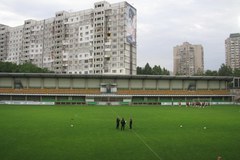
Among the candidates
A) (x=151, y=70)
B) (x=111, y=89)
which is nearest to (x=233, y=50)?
(x=151, y=70)

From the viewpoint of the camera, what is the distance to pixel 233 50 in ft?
602

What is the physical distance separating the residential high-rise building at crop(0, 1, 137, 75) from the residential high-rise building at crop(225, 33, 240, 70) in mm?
102218

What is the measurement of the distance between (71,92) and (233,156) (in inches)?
2762

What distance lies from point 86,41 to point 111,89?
1399 inches

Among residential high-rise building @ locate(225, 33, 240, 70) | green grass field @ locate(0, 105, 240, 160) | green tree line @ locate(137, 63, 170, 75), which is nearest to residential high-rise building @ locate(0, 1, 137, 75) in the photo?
green tree line @ locate(137, 63, 170, 75)

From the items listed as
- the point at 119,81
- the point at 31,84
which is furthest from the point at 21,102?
the point at 119,81

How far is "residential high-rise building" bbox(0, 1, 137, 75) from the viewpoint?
104m

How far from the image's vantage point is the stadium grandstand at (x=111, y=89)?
81062 mm

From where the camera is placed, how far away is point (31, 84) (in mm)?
83812

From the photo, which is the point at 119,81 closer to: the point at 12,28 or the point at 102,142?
the point at 102,142

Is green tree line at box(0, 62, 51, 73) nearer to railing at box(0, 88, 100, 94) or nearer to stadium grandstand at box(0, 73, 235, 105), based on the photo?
stadium grandstand at box(0, 73, 235, 105)

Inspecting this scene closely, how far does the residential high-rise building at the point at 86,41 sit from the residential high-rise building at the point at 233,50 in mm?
102218

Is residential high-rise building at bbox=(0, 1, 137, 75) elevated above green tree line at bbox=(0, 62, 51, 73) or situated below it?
above

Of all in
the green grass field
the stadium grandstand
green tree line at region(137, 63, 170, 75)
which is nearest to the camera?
the green grass field
